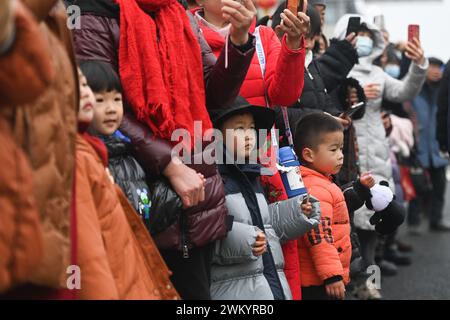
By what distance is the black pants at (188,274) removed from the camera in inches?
134

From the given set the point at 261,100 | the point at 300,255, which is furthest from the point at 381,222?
the point at 261,100

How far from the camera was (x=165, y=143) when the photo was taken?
131 inches

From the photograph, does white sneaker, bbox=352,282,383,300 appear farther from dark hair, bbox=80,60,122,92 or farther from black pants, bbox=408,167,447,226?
black pants, bbox=408,167,447,226

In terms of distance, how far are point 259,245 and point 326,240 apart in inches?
26.1

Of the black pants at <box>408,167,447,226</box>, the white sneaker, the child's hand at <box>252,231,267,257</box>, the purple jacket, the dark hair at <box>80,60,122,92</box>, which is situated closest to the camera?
the dark hair at <box>80,60,122,92</box>

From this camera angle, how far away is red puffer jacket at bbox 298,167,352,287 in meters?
4.20

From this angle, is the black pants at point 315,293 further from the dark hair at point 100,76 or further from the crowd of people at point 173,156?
the dark hair at point 100,76

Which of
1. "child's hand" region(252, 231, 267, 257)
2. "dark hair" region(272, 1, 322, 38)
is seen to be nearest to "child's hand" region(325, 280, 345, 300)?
"child's hand" region(252, 231, 267, 257)

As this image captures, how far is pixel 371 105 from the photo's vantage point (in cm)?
682

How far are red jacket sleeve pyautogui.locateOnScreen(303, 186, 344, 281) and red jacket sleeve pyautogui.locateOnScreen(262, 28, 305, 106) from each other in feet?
1.90

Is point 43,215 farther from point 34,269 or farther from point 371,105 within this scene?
point 371,105

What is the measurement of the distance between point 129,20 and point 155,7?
0.54 ft

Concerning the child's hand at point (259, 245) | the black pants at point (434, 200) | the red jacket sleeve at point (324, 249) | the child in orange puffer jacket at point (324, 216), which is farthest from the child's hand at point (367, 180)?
the black pants at point (434, 200)

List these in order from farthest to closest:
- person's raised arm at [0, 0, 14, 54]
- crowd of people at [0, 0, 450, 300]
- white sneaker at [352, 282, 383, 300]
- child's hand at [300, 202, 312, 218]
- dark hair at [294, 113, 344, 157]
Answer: white sneaker at [352, 282, 383, 300]
dark hair at [294, 113, 344, 157]
child's hand at [300, 202, 312, 218]
crowd of people at [0, 0, 450, 300]
person's raised arm at [0, 0, 14, 54]
